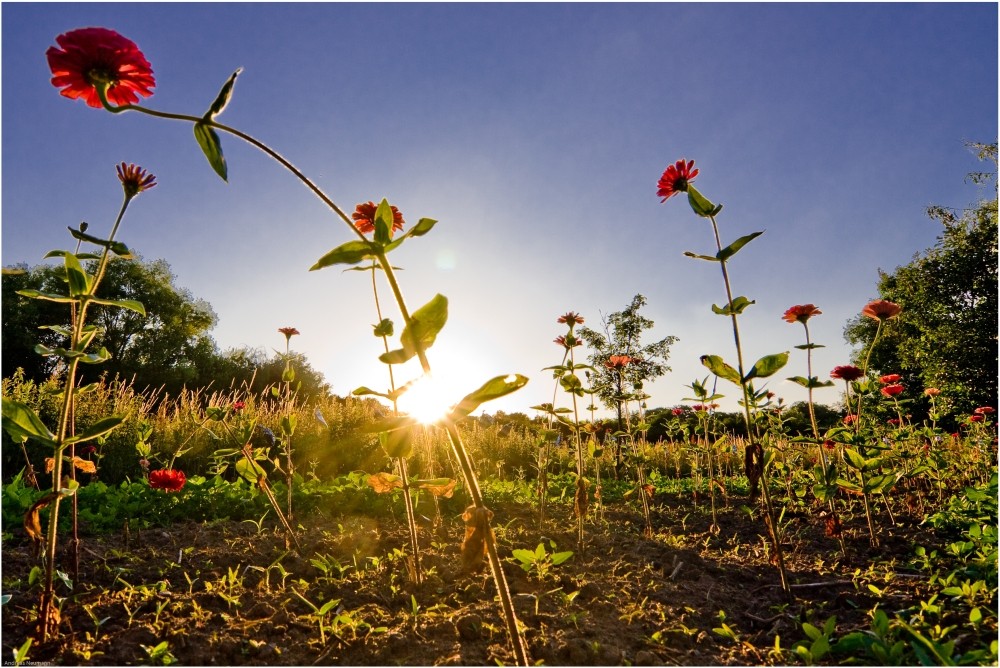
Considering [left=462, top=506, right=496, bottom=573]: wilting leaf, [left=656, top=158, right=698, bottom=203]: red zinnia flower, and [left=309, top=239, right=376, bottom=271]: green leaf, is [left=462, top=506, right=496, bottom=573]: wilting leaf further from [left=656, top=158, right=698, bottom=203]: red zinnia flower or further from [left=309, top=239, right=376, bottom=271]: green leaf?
[left=656, top=158, right=698, bottom=203]: red zinnia flower

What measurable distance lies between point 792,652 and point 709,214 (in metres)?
1.50

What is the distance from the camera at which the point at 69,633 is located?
1.75 meters

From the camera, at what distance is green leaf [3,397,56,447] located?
1.51 m

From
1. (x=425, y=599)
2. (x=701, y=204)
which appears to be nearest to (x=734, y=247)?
(x=701, y=204)

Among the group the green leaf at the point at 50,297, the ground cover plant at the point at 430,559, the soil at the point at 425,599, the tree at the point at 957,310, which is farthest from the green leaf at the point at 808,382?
the tree at the point at 957,310

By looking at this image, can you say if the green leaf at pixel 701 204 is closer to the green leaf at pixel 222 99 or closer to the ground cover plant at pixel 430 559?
the ground cover plant at pixel 430 559

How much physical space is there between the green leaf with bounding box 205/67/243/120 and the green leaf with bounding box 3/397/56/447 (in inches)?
41.2

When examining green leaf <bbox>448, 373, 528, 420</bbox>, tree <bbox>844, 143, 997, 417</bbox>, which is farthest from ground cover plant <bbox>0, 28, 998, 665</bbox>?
tree <bbox>844, 143, 997, 417</bbox>

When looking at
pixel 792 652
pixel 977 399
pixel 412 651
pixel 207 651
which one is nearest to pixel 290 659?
pixel 207 651

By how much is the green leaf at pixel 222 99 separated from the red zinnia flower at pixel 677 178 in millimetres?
1808

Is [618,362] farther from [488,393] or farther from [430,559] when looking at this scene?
[488,393]

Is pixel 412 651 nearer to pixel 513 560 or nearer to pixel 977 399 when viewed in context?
→ pixel 513 560

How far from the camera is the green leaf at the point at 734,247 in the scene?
194 centimetres

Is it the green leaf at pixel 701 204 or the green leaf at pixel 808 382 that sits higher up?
the green leaf at pixel 701 204
